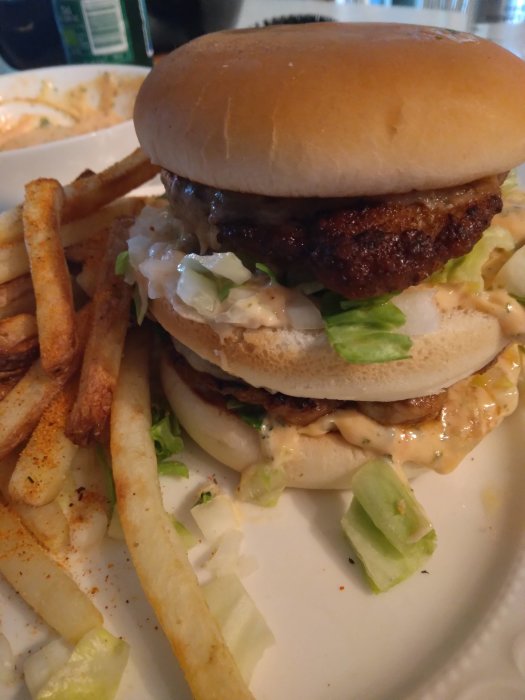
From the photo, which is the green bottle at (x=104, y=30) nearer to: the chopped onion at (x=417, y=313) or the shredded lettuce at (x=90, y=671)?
the chopped onion at (x=417, y=313)

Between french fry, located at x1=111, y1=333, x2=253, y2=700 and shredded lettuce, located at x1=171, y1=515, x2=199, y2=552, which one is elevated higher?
french fry, located at x1=111, y1=333, x2=253, y2=700

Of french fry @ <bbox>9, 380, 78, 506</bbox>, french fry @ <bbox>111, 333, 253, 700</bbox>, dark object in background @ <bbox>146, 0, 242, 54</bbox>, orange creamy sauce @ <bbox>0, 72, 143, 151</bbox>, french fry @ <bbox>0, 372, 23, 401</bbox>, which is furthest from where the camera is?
dark object in background @ <bbox>146, 0, 242, 54</bbox>

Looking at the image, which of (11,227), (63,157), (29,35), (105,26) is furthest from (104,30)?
(11,227)

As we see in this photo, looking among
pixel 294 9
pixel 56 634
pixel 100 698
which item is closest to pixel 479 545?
pixel 100 698

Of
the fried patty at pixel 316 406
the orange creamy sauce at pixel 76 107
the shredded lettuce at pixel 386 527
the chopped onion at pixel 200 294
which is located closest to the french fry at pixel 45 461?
the fried patty at pixel 316 406

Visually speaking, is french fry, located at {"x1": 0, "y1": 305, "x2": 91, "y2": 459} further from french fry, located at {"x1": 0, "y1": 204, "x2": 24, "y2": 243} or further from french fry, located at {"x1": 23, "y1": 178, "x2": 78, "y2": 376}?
french fry, located at {"x1": 0, "y1": 204, "x2": 24, "y2": 243}

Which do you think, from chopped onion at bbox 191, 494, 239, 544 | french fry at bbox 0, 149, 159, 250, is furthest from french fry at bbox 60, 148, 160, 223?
chopped onion at bbox 191, 494, 239, 544

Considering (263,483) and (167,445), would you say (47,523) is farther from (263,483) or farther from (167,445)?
(263,483)
